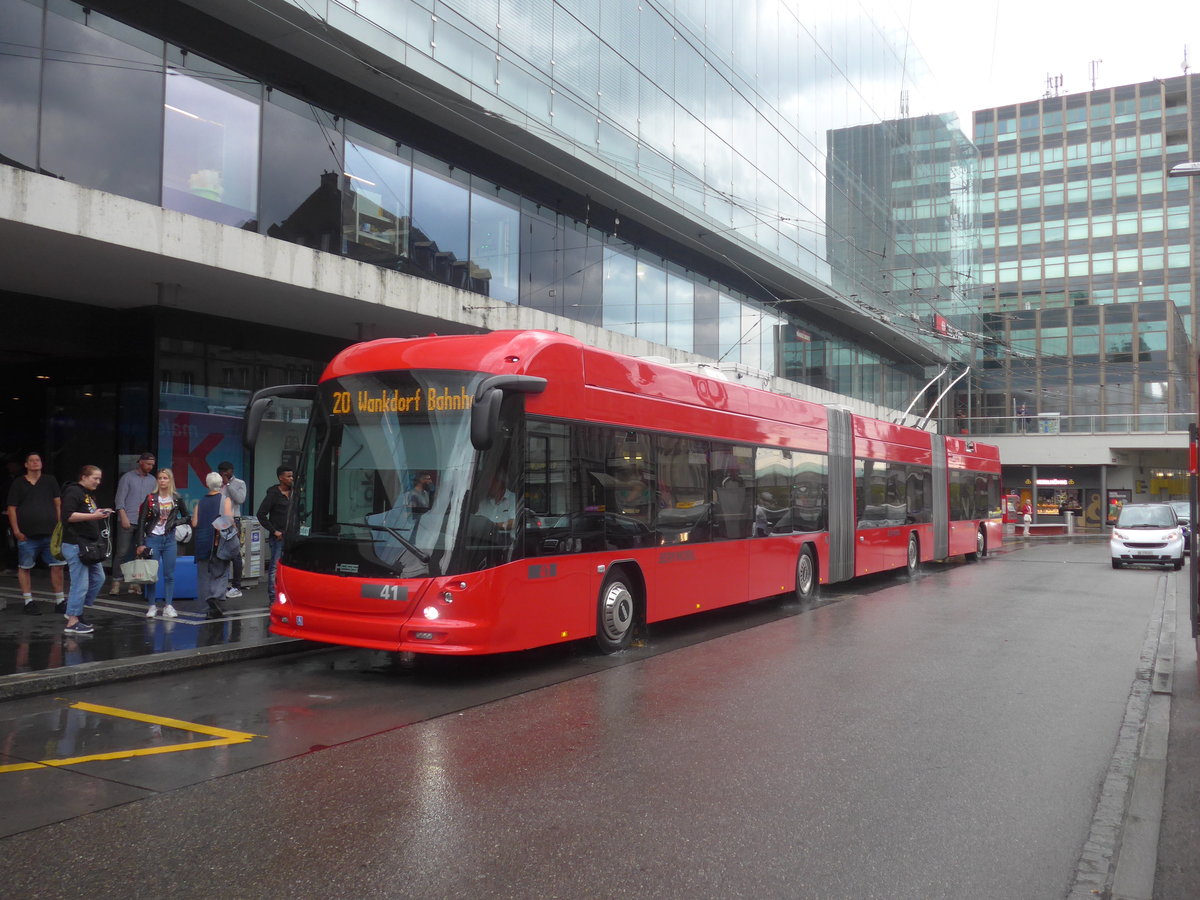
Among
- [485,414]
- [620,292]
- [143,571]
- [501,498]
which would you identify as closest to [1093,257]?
[620,292]

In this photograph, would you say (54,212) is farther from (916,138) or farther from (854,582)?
(916,138)

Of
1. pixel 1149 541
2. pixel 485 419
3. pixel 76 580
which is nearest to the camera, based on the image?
pixel 485 419

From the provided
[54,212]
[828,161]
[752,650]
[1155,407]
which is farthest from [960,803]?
[1155,407]

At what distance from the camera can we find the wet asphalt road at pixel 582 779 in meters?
4.11

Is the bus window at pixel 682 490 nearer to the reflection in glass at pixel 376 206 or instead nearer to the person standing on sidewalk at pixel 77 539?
the person standing on sidewalk at pixel 77 539

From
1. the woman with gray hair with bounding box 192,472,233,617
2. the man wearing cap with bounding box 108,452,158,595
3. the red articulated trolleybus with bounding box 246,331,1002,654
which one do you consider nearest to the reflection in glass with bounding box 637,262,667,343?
the red articulated trolleybus with bounding box 246,331,1002,654

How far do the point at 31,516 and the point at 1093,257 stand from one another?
81566 mm

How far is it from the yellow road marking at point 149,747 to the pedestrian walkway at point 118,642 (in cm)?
68

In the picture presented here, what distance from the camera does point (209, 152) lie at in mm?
13594

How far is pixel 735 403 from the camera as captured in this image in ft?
42.3

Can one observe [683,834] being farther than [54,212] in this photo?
No

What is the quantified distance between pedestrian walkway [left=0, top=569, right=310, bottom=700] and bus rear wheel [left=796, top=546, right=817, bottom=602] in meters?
7.70

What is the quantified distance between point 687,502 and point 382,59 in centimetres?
855

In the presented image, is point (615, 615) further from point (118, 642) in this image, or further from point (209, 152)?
point (209, 152)
